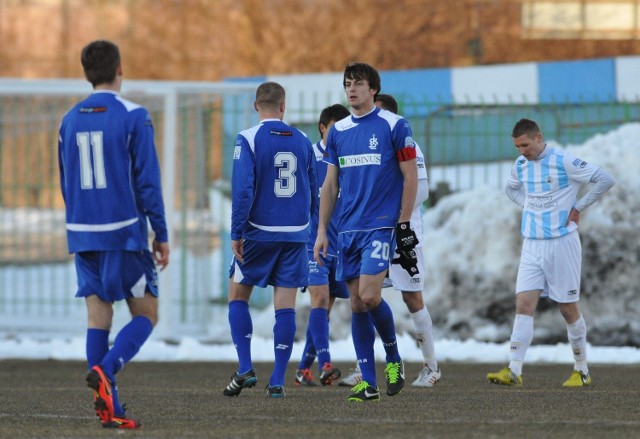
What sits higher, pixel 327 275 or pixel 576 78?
pixel 576 78

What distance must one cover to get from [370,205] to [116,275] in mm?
2019

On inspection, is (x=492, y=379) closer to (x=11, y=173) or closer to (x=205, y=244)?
(x=205, y=244)

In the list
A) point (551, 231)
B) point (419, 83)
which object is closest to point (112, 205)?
point (551, 231)

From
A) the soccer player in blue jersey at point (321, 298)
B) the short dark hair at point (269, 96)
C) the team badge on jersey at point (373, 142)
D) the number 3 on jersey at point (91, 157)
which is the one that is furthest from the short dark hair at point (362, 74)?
the number 3 on jersey at point (91, 157)

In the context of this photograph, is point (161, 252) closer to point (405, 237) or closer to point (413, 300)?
point (405, 237)

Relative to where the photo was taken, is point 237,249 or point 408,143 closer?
point 408,143

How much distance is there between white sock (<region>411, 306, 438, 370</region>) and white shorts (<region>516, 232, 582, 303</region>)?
28.9 inches

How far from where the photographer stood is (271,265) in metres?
9.30

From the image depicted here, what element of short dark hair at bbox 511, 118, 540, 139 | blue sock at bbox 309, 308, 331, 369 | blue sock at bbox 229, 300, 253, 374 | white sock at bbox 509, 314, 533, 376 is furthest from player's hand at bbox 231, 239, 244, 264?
short dark hair at bbox 511, 118, 540, 139

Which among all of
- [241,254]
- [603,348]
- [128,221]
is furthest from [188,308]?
[128,221]

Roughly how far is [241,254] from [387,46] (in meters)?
29.3

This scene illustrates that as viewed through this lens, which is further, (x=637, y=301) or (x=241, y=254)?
(x=637, y=301)

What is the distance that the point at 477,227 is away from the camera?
1512 centimetres

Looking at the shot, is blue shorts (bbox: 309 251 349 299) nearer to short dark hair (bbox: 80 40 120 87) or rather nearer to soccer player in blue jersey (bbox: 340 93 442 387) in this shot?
soccer player in blue jersey (bbox: 340 93 442 387)
